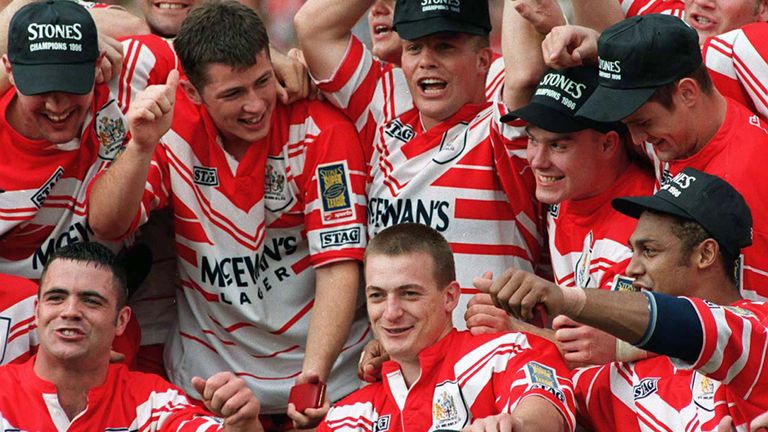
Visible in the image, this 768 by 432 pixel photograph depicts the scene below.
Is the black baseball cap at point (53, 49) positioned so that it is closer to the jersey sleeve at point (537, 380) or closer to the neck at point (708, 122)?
the jersey sleeve at point (537, 380)

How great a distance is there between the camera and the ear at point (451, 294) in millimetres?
5863

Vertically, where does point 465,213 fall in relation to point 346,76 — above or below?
below

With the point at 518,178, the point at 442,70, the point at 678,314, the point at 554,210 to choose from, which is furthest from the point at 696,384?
the point at 442,70

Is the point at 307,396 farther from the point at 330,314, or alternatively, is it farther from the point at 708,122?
the point at 708,122

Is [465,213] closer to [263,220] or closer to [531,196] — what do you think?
[531,196]

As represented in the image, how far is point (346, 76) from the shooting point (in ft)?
22.0

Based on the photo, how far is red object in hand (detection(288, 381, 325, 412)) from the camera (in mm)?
6117

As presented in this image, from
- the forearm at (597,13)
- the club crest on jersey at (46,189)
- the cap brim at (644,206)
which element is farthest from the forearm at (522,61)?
the club crest on jersey at (46,189)

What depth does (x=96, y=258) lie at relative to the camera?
637cm

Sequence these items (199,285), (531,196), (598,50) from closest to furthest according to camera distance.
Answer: (598,50) → (531,196) → (199,285)

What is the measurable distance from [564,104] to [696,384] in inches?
50.6

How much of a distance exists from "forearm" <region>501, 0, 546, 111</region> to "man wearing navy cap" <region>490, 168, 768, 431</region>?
0.93 metres

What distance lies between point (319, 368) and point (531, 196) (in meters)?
1.12

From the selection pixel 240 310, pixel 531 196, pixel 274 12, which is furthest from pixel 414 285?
pixel 274 12
